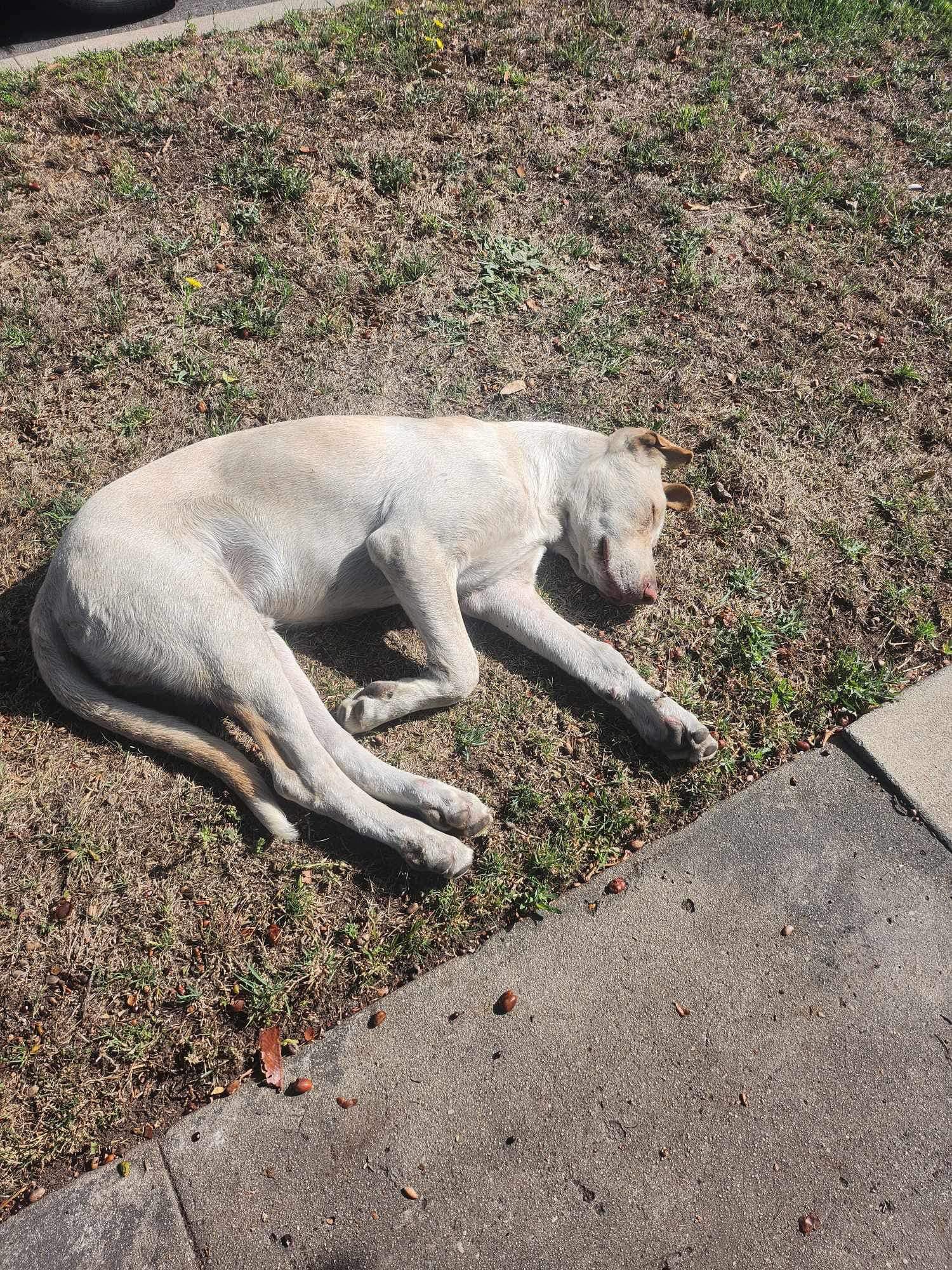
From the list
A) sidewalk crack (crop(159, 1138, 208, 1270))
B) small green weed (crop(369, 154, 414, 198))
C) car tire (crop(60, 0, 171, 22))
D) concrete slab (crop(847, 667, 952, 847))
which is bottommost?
sidewalk crack (crop(159, 1138, 208, 1270))

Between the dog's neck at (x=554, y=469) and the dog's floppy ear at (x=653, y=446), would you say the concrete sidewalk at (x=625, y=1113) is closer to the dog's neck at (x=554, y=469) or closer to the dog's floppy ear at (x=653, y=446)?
the dog's neck at (x=554, y=469)

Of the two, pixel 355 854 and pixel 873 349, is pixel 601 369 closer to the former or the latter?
pixel 873 349

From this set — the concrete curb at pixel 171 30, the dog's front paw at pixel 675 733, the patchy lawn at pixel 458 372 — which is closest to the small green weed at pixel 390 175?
the patchy lawn at pixel 458 372

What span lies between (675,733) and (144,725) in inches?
87.1

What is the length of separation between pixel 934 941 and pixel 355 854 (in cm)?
230

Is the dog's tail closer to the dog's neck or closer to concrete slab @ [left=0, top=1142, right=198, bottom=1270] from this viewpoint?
concrete slab @ [left=0, top=1142, right=198, bottom=1270]

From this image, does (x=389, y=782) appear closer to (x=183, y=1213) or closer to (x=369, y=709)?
(x=369, y=709)

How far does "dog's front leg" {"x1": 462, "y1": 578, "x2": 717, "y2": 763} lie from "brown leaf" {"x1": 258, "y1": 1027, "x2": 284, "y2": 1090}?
190 cm

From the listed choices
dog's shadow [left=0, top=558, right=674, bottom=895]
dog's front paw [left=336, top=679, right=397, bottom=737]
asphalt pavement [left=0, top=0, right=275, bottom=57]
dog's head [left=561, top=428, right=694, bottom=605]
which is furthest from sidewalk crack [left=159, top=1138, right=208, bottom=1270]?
asphalt pavement [left=0, top=0, right=275, bottom=57]

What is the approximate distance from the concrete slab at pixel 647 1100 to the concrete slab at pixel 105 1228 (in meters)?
0.08

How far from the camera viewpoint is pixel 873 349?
17.2 feet

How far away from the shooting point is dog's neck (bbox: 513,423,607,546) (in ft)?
13.2

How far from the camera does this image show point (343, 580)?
3.72 metres

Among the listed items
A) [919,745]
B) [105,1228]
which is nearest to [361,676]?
[105,1228]
